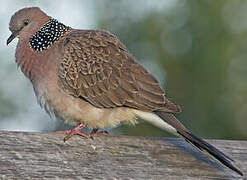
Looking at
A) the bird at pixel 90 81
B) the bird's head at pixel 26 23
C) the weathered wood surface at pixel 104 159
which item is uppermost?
the bird's head at pixel 26 23

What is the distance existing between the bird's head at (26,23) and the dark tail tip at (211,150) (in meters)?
1.97

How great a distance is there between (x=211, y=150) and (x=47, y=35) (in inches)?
81.5

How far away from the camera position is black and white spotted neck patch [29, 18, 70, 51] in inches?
207

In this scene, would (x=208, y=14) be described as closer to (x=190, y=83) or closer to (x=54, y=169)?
(x=190, y=83)

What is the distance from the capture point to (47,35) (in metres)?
5.33

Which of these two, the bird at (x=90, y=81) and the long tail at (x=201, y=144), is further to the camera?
the bird at (x=90, y=81)

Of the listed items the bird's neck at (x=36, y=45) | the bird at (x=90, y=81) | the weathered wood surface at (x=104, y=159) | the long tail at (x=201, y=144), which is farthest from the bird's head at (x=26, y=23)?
the weathered wood surface at (x=104, y=159)

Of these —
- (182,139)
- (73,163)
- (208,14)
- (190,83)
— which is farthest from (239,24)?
(73,163)

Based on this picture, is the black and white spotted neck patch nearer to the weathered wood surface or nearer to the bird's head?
the bird's head

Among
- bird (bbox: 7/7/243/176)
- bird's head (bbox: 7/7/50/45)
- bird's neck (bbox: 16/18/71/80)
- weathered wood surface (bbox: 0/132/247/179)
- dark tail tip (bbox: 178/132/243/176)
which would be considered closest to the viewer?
weathered wood surface (bbox: 0/132/247/179)

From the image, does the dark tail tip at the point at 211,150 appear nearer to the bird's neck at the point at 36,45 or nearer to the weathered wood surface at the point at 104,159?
the weathered wood surface at the point at 104,159

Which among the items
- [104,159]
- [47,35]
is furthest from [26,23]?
[104,159]

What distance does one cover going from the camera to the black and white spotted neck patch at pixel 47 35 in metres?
5.26

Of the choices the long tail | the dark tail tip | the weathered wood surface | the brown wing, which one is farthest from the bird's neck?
the dark tail tip
